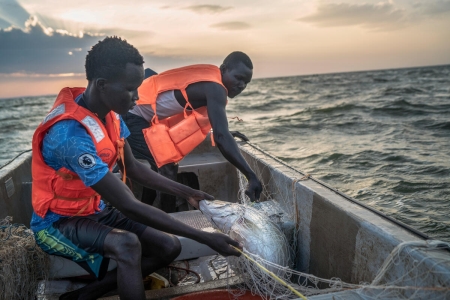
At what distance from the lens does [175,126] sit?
3861 millimetres

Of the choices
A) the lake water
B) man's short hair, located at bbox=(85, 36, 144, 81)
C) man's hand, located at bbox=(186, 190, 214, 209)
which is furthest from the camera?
the lake water

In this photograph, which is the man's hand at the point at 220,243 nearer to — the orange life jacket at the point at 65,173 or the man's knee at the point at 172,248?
the man's knee at the point at 172,248

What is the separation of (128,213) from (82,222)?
0.37 meters

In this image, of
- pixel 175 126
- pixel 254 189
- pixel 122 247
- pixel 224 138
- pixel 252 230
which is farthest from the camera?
pixel 175 126

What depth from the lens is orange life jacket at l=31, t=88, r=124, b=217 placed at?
2.18 meters

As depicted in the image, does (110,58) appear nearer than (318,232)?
Yes

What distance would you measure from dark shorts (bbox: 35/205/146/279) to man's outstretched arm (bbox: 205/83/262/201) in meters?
1.17

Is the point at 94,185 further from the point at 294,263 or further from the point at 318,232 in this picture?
the point at 294,263

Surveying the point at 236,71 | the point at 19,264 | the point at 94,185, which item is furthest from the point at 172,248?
the point at 236,71

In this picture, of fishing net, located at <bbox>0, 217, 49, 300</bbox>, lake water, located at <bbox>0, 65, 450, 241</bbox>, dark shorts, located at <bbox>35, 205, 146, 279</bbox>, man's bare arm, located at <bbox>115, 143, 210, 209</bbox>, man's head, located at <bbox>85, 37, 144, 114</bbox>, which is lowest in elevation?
lake water, located at <bbox>0, 65, 450, 241</bbox>

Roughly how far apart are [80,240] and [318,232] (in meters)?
1.53

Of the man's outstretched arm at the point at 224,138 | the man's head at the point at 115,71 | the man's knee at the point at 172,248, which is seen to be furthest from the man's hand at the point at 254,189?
the man's head at the point at 115,71

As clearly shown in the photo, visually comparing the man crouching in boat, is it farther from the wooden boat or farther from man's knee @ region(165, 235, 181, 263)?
the wooden boat

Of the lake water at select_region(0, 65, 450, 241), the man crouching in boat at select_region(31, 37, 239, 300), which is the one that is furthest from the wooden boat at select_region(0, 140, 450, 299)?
the lake water at select_region(0, 65, 450, 241)
